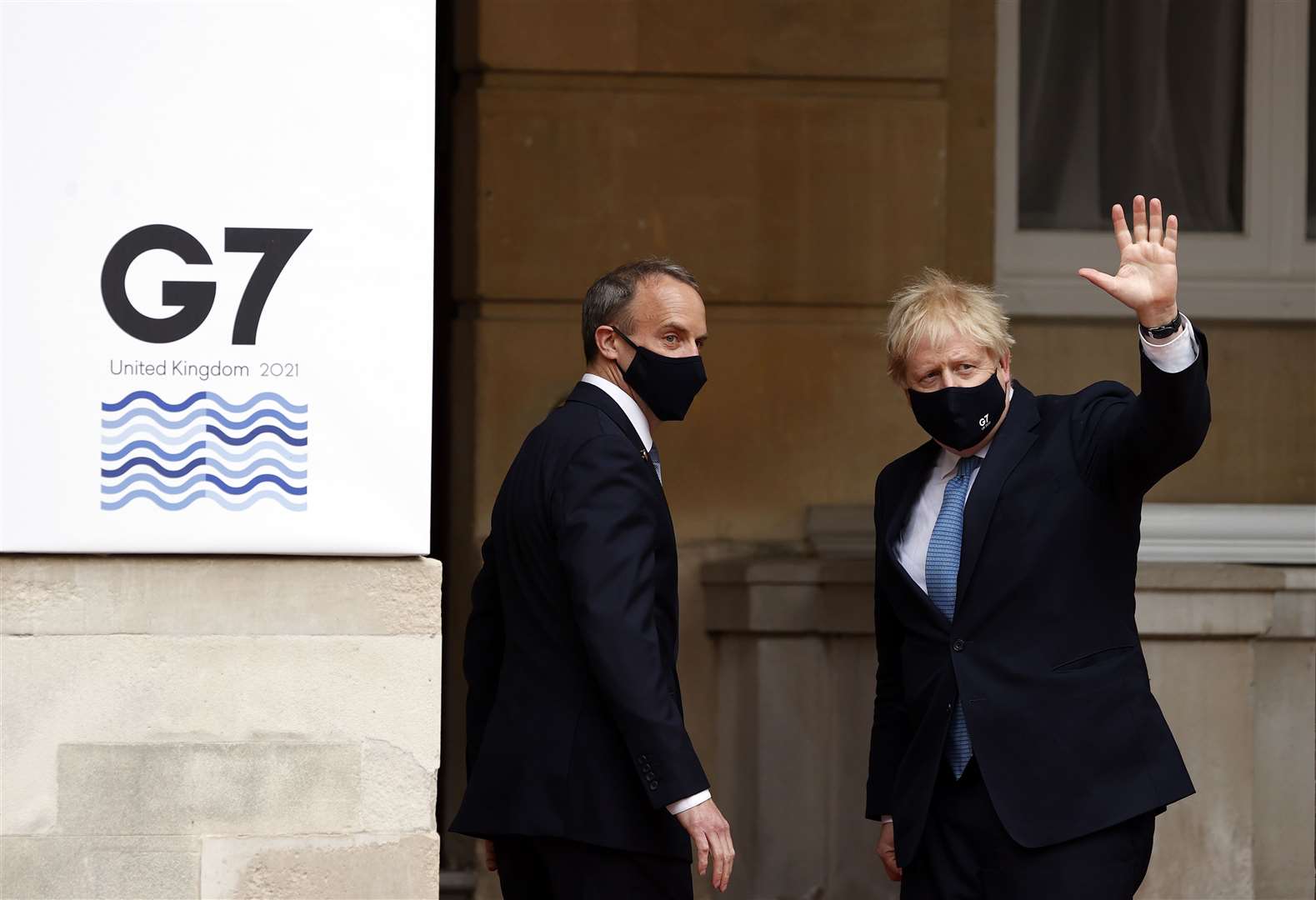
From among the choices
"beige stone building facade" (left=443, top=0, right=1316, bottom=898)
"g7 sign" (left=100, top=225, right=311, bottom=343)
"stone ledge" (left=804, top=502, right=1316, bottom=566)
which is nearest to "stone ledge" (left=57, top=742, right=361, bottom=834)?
"g7 sign" (left=100, top=225, right=311, bottom=343)

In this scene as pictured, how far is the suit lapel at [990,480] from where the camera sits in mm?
3102

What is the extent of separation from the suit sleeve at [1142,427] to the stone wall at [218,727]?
1253mm

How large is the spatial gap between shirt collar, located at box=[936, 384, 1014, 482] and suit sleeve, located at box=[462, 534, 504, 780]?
940 millimetres

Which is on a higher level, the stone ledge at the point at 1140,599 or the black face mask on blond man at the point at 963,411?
the black face mask on blond man at the point at 963,411

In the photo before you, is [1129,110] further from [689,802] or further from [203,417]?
[203,417]

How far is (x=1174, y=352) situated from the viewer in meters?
2.80

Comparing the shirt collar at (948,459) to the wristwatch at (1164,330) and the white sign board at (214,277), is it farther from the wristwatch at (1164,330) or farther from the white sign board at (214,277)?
the white sign board at (214,277)

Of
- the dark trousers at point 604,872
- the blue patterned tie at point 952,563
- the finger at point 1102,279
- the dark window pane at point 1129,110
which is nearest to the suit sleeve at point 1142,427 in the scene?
the finger at point 1102,279

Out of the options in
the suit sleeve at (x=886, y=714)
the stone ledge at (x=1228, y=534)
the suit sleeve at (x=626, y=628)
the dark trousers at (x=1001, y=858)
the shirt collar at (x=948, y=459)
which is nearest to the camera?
the suit sleeve at (x=626, y=628)

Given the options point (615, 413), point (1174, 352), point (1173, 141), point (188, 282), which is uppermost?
point (1173, 141)

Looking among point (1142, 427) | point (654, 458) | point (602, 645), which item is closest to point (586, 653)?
point (602, 645)

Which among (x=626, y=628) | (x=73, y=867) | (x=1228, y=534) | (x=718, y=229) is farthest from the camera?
(x=1228, y=534)

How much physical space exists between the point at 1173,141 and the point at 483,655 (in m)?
3.84

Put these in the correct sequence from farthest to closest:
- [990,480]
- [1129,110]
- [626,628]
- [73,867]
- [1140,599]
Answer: [1129,110], [1140,599], [990,480], [626,628], [73,867]
